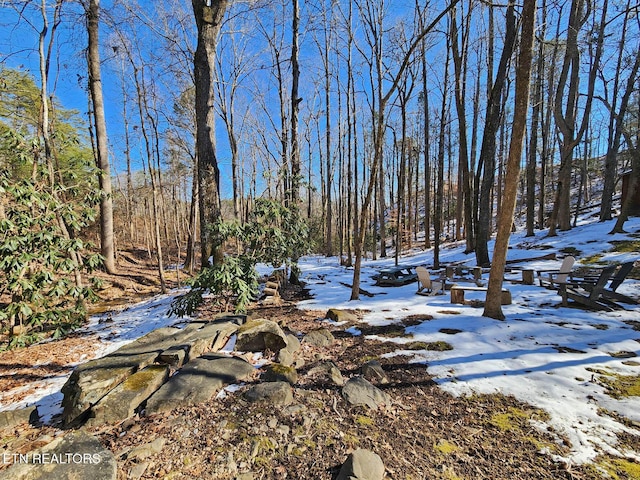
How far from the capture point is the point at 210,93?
5887mm

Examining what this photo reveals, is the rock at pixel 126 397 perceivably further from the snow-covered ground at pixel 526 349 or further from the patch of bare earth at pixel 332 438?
the snow-covered ground at pixel 526 349

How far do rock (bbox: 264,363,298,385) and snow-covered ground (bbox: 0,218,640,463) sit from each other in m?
1.72

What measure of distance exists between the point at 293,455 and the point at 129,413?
1.62 meters

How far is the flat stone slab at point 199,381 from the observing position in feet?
8.65

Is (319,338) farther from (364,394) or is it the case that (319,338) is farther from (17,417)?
(17,417)

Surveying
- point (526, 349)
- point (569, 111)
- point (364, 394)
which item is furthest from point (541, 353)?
point (569, 111)

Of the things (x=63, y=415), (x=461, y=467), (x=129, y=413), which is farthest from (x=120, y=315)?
(x=461, y=467)

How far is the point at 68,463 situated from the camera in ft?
5.86

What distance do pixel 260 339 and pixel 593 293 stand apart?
640cm


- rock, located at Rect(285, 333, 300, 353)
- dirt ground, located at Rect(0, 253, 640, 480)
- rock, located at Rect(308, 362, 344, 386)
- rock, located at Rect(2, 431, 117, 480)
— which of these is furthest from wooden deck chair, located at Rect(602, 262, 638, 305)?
rock, located at Rect(2, 431, 117, 480)

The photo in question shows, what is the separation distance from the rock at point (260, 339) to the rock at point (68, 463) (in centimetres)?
208

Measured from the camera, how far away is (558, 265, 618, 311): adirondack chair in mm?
5230

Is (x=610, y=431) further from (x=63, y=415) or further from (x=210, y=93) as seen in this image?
(x=210, y=93)

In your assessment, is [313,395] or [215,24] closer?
[313,395]
